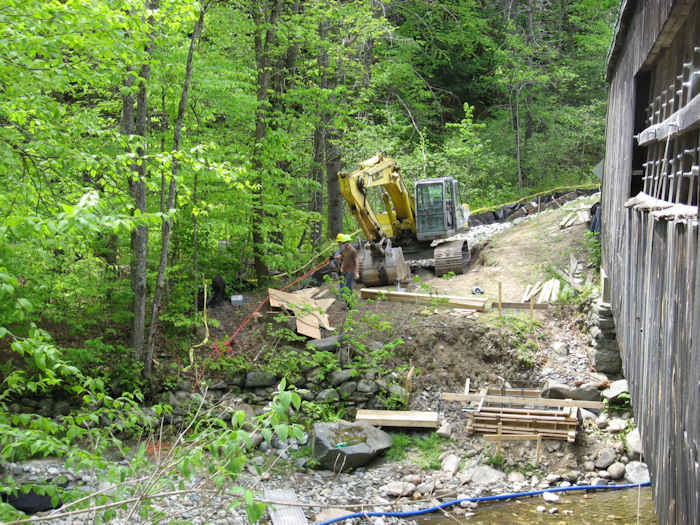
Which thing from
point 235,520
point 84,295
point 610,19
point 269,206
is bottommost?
point 235,520

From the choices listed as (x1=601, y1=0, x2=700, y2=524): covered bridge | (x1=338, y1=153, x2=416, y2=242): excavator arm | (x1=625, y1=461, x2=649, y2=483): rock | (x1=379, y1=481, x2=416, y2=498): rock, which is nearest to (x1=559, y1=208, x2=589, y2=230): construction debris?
(x1=338, y1=153, x2=416, y2=242): excavator arm

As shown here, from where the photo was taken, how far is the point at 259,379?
12922 mm

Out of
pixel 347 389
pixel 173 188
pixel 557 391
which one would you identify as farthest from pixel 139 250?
pixel 557 391

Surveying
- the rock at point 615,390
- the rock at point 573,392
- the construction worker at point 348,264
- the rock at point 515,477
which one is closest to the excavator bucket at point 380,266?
the construction worker at point 348,264

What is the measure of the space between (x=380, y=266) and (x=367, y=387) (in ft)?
16.5

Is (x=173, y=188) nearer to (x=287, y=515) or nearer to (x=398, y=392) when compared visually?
(x=398, y=392)

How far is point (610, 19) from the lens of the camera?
33.9 metres

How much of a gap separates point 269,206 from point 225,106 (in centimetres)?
251

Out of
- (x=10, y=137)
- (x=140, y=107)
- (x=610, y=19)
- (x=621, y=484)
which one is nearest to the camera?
(x=10, y=137)

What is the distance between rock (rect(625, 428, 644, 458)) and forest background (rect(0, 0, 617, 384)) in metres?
7.52

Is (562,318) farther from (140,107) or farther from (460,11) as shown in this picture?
(460,11)

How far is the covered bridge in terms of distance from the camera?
3.36m

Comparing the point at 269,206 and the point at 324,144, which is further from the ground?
the point at 324,144

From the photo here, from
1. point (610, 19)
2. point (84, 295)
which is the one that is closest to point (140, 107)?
point (84, 295)
